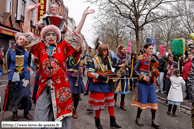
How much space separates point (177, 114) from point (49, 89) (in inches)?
178

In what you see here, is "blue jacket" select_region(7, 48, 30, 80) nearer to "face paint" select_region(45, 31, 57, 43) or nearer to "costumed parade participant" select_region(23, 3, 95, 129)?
"costumed parade participant" select_region(23, 3, 95, 129)

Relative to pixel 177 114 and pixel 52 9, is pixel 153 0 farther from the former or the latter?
pixel 52 9

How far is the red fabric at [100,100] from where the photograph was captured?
12.2 ft

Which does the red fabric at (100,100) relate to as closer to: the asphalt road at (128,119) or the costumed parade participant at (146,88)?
the asphalt road at (128,119)

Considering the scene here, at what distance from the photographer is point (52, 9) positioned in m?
2.91

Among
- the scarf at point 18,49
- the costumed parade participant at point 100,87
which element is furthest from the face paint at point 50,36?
the scarf at point 18,49

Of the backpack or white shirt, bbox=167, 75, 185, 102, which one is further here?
white shirt, bbox=167, 75, 185, 102

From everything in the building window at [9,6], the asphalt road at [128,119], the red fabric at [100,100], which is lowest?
the asphalt road at [128,119]

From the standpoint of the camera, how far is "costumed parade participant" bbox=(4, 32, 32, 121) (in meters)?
4.04

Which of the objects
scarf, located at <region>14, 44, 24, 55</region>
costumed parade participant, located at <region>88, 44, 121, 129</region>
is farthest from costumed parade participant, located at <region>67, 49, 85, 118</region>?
scarf, located at <region>14, 44, 24, 55</region>

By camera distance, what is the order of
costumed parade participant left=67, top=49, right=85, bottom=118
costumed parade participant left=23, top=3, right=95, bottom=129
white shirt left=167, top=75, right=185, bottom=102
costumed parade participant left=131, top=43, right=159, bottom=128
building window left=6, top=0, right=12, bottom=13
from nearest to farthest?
1. costumed parade participant left=23, top=3, right=95, bottom=129
2. costumed parade participant left=131, top=43, right=159, bottom=128
3. costumed parade participant left=67, top=49, right=85, bottom=118
4. white shirt left=167, top=75, right=185, bottom=102
5. building window left=6, top=0, right=12, bottom=13

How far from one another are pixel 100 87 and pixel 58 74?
154cm

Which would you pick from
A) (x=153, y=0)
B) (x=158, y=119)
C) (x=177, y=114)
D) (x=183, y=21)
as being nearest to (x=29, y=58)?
(x=158, y=119)

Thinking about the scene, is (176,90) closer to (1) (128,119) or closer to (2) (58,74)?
(1) (128,119)
